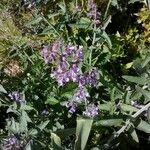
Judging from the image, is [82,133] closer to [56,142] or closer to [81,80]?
[56,142]

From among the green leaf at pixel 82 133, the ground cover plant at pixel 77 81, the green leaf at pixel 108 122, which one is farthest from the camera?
the ground cover plant at pixel 77 81

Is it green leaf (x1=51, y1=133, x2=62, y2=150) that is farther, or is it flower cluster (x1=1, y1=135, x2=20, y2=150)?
flower cluster (x1=1, y1=135, x2=20, y2=150)

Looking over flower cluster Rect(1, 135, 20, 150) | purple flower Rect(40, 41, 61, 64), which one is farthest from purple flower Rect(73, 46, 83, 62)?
flower cluster Rect(1, 135, 20, 150)

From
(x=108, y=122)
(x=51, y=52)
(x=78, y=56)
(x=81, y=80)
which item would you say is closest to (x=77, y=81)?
(x=81, y=80)

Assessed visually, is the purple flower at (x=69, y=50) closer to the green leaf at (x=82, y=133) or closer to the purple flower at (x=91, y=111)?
the purple flower at (x=91, y=111)

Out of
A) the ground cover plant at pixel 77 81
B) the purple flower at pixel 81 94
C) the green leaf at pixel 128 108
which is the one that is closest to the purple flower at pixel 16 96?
the ground cover plant at pixel 77 81

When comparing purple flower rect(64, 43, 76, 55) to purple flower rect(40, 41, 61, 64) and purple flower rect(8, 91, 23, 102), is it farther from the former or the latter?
purple flower rect(8, 91, 23, 102)

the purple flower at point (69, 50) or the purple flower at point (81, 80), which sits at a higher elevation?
the purple flower at point (69, 50)

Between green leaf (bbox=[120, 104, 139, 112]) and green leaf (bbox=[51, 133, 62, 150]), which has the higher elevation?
green leaf (bbox=[51, 133, 62, 150])
